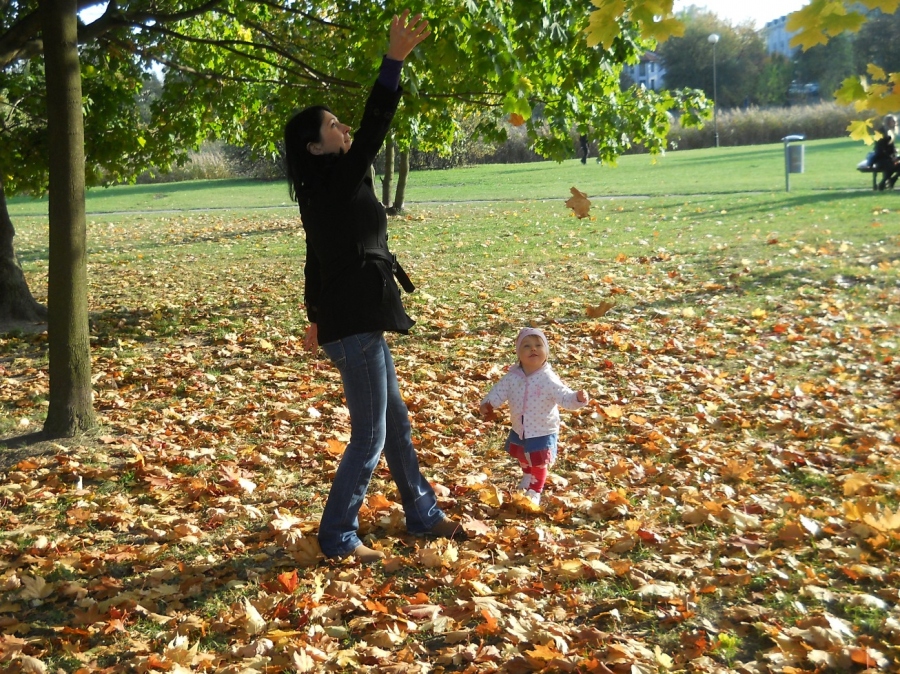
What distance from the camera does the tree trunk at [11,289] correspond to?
994cm

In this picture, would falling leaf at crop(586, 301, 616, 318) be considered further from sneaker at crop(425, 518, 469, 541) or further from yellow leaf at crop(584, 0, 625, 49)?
sneaker at crop(425, 518, 469, 541)

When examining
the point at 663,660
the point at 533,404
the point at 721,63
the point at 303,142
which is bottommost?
the point at 663,660

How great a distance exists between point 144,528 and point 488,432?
94.3 inches

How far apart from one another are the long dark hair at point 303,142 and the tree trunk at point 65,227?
8.77ft

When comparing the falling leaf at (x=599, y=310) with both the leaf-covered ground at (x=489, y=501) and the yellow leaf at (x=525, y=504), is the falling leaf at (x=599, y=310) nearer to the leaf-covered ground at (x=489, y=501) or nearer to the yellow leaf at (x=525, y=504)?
the leaf-covered ground at (x=489, y=501)

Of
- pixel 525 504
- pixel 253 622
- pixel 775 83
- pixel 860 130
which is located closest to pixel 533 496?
pixel 525 504

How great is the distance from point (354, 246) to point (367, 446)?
88 centimetres

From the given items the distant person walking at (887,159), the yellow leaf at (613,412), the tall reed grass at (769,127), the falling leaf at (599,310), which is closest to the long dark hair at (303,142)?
the yellow leaf at (613,412)

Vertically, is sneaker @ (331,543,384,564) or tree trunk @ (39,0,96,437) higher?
Result: tree trunk @ (39,0,96,437)

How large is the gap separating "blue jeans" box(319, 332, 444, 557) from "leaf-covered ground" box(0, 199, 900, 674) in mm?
149

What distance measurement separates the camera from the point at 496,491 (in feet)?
15.6

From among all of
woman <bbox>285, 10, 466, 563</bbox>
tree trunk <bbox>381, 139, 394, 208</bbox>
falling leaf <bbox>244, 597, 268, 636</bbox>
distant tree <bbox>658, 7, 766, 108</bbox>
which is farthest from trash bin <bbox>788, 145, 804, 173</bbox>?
distant tree <bbox>658, 7, 766, 108</bbox>

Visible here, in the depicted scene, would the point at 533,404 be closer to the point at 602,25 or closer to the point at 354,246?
the point at 354,246

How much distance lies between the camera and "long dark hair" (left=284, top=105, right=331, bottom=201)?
365 centimetres
